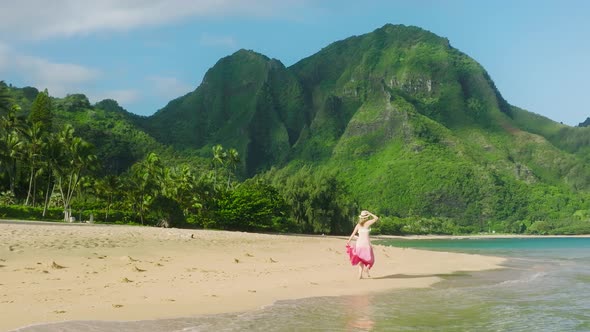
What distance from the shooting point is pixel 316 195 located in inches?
3848

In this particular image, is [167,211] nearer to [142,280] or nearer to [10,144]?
[10,144]

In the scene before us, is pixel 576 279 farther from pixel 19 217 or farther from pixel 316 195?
pixel 316 195

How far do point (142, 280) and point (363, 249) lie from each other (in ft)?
26.1

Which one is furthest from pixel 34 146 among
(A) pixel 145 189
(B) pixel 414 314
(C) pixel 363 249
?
(B) pixel 414 314

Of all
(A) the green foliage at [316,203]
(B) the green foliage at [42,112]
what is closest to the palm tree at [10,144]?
(B) the green foliage at [42,112]

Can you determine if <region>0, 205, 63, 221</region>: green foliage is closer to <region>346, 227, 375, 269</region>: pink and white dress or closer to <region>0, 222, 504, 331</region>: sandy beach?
<region>0, 222, 504, 331</region>: sandy beach

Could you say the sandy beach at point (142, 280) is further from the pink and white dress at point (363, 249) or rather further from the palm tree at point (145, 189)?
the palm tree at point (145, 189)

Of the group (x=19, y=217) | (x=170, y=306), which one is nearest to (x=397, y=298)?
(x=170, y=306)

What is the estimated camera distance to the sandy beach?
39.3ft

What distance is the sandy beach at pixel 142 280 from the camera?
12.0 m

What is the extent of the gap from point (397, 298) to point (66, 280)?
9.71 meters

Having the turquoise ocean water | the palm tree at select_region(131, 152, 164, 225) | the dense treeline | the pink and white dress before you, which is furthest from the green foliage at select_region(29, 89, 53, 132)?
the turquoise ocean water

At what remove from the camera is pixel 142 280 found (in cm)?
1661

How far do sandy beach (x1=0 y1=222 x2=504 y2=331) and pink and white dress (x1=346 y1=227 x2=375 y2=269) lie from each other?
0.81m
